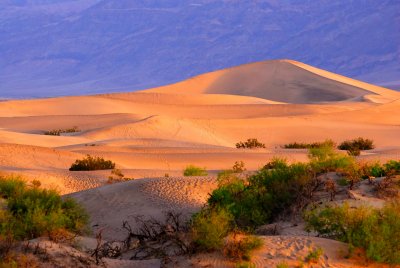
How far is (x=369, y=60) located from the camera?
138375mm

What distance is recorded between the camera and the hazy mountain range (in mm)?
142250

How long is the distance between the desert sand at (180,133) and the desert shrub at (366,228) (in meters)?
→ 0.35

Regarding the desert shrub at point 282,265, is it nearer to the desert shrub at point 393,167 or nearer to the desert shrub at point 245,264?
the desert shrub at point 245,264

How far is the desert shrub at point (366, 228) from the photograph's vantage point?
8.55 meters

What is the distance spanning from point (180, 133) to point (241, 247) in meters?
29.5

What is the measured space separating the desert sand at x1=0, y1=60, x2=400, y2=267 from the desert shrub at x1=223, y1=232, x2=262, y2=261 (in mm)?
124

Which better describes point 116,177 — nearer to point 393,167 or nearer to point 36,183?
point 36,183

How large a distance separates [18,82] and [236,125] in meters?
128

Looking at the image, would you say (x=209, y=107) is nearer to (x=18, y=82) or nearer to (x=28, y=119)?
(x=28, y=119)

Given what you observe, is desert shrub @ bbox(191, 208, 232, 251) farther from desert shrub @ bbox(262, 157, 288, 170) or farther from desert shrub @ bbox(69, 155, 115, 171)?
desert shrub @ bbox(69, 155, 115, 171)

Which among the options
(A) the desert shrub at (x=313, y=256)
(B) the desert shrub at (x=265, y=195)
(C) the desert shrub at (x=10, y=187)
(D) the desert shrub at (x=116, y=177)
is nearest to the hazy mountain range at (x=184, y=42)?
(D) the desert shrub at (x=116, y=177)

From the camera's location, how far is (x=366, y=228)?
8875 millimetres

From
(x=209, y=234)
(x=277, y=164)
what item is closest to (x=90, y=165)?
(x=277, y=164)

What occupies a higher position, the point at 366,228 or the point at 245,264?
the point at 366,228
